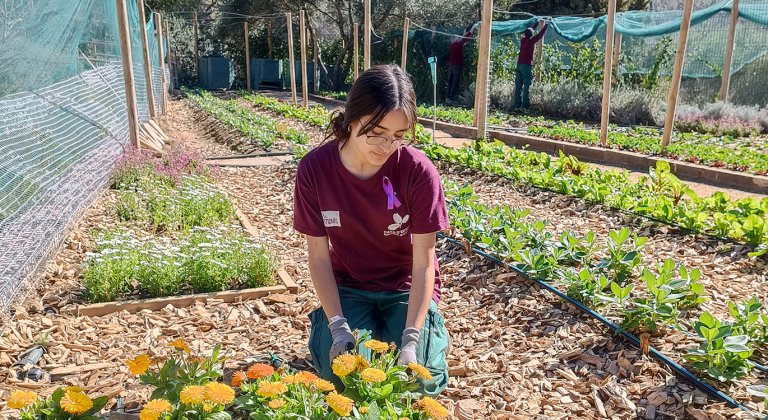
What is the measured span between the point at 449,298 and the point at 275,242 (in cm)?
141

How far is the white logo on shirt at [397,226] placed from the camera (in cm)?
243

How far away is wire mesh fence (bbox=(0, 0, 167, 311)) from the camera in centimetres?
353

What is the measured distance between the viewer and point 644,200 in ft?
15.6

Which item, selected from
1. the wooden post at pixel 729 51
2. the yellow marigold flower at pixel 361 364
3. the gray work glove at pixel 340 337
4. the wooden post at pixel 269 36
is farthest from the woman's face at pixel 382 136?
the wooden post at pixel 269 36

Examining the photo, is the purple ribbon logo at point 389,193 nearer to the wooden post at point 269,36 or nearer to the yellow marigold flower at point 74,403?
the yellow marigold flower at point 74,403

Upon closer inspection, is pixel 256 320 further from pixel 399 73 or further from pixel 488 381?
pixel 399 73

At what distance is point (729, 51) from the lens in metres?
11.6

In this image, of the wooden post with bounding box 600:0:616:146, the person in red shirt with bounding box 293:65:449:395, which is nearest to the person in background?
the wooden post with bounding box 600:0:616:146

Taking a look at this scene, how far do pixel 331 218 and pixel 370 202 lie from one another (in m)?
0.16

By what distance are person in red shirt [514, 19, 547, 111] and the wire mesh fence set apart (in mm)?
9467

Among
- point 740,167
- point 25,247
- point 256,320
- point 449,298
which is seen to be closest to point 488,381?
point 449,298

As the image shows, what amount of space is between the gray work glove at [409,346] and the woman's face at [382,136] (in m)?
0.59

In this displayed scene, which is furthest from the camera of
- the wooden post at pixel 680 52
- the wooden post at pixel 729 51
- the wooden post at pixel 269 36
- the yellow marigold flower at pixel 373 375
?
the wooden post at pixel 269 36

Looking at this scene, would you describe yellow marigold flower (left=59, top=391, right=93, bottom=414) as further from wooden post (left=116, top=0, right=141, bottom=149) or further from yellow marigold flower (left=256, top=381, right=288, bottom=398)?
wooden post (left=116, top=0, right=141, bottom=149)
